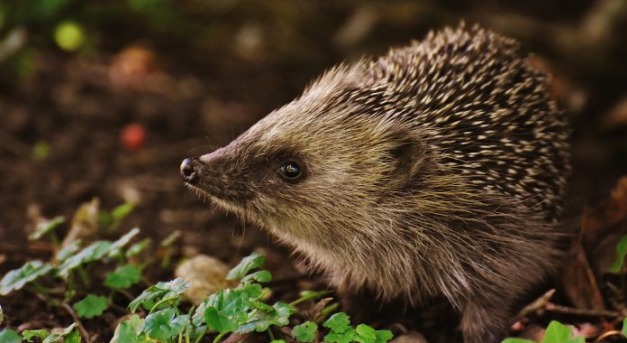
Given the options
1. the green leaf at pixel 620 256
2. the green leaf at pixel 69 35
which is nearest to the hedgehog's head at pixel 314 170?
the green leaf at pixel 620 256

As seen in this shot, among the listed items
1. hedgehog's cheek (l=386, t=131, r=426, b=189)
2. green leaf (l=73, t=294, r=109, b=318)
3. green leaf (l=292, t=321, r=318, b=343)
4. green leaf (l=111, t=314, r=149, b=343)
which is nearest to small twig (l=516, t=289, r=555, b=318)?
hedgehog's cheek (l=386, t=131, r=426, b=189)

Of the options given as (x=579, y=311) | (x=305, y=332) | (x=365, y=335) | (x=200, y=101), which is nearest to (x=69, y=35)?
(x=200, y=101)

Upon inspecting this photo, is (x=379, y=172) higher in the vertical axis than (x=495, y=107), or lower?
lower

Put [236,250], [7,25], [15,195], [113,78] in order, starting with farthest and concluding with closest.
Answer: [113,78] → [7,25] → [15,195] → [236,250]

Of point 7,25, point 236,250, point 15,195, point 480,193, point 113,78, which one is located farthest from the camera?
point 113,78

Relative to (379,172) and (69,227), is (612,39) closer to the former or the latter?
(379,172)

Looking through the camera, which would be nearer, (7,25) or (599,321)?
(599,321)

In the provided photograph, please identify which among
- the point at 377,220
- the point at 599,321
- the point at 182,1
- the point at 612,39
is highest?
the point at 182,1

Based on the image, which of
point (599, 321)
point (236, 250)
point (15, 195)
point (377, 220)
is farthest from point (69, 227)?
point (599, 321)
